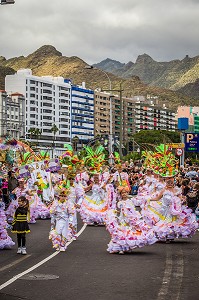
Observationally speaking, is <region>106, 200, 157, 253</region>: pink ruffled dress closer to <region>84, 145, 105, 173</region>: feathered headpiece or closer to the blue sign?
<region>84, 145, 105, 173</region>: feathered headpiece

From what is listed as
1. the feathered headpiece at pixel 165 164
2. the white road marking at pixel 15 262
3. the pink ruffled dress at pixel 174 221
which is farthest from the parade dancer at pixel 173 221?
the white road marking at pixel 15 262

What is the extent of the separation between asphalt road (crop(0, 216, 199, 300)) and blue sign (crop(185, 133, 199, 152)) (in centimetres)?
3977

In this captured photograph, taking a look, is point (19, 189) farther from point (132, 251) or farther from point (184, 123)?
point (184, 123)

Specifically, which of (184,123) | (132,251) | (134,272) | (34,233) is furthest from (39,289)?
(184,123)

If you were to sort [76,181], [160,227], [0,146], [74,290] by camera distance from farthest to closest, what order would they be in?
[76,181]
[0,146]
[160,227]
[74,290]

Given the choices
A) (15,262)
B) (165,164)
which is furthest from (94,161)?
(15,262)

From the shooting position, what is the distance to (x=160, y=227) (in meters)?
18.7

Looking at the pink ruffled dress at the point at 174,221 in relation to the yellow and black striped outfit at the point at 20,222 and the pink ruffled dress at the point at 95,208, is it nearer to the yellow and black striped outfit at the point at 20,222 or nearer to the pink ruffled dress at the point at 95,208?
the yellow and black striped outfit at the point at 20,222

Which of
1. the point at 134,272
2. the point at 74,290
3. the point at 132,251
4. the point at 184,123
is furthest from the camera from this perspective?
the point at 184,123

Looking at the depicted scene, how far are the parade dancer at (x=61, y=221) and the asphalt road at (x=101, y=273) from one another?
28 centimetres

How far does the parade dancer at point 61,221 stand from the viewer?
55.4ft

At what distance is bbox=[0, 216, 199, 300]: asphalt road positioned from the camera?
11.0 metres

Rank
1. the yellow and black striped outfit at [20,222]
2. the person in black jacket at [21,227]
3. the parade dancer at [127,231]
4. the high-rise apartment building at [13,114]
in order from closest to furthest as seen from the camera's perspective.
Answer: the parade dancer at [127,231] < the person in black jacket at [21,227] < the yellow and black striped outfit at [20,222] < the high-rise apartment building at [13,114]

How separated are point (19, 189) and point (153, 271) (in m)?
9.23
